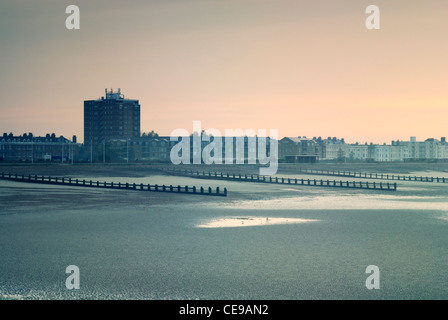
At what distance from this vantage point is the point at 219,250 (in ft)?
92.2

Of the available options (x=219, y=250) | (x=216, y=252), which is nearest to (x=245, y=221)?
(x=219, y=250)

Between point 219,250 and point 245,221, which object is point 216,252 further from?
point 245,221

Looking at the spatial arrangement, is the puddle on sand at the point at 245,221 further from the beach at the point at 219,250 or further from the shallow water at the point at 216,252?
the shallow water at the point at 216,252

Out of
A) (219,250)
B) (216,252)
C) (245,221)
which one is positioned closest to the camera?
(216,252)

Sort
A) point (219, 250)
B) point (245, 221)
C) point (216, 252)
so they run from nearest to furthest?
1. point (216, 252)
2. point (219, 250)
3. point (245, 221)

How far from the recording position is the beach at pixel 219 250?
2045cm

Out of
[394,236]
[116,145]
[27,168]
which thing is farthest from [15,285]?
[116,145]

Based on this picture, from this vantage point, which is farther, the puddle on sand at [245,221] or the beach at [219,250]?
the puddle on sand at [245,221]

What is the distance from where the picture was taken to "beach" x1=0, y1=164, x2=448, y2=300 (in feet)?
67.1

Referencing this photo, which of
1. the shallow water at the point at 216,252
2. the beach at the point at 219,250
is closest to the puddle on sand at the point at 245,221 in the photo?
the beach at the point at 219,250

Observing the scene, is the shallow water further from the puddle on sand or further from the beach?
the puddle on sand

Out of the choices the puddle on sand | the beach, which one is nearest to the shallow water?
the beach

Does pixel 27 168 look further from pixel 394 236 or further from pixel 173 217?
pixel 394 236

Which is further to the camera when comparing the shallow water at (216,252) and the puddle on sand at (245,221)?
the puddle on sand at (245,221)
